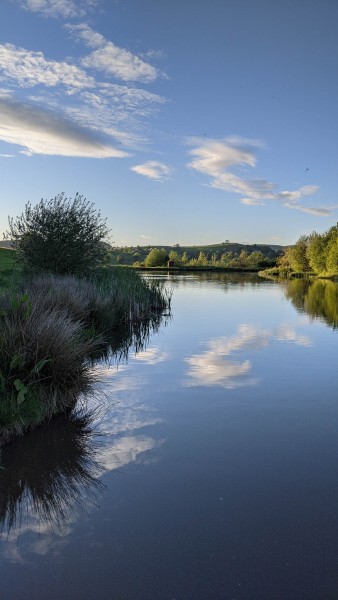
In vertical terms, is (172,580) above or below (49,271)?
below

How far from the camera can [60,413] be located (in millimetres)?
7848

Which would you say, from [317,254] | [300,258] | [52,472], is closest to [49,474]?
[52,472]

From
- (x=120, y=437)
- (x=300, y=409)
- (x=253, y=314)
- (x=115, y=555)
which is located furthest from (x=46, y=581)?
(x=253, y=314)

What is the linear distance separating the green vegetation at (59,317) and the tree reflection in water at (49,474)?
1.24 ft

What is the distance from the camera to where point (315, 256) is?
82.5 m

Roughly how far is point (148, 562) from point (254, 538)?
1.04m

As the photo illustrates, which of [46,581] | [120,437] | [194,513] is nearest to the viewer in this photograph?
[46,581]

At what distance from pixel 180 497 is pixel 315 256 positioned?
8174 cm

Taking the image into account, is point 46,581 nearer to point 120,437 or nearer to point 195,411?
point 120,437

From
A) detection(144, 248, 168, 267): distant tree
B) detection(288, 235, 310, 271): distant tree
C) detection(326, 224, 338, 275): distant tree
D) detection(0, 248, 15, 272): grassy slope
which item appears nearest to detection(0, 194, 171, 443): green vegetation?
detection(0, 248, 15, 272): grassy slope

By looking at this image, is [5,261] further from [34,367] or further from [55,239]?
[34,367]

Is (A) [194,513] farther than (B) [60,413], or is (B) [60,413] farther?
(B) [60,413]

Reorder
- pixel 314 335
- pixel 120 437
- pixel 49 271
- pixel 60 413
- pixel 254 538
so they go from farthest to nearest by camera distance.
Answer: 1. pixel 49 271
2. pixel 314 335
3. pixel 60 413
4. pixel 120 437
5. pixel 254 538

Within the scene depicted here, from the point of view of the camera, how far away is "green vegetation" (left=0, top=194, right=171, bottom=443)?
7.36m
